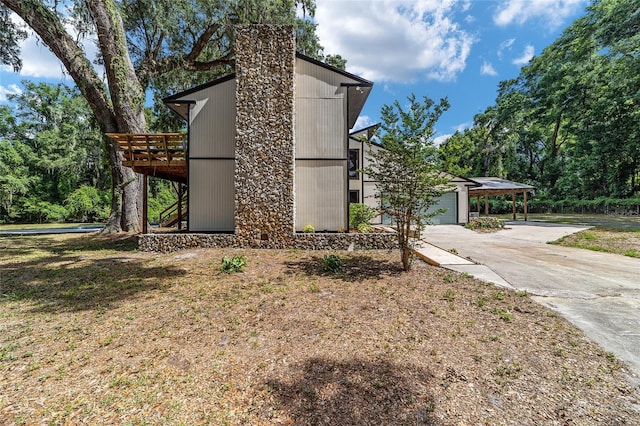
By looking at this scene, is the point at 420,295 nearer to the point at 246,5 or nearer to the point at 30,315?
the point at 30,315

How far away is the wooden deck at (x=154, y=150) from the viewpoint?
8.90m

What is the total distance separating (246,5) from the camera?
12719mm

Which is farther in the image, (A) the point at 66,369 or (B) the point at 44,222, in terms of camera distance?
(B) the point at 44,222

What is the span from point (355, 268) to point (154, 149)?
785 centimetres

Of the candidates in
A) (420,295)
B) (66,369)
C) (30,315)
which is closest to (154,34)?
(30,315)

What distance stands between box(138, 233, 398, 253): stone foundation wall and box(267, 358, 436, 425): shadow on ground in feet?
18.6

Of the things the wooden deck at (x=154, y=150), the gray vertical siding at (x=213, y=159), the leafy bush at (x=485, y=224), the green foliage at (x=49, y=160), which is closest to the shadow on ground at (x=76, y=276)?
the gray vertical siding at (x=213, y=159)

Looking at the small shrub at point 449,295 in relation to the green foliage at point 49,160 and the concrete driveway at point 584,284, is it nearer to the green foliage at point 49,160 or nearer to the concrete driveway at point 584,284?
the concrete driveway at point 584,284

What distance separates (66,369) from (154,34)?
15.9 metres

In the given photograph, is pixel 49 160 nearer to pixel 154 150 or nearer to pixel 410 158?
pixel 154 150

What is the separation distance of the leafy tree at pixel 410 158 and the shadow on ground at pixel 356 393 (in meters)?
3.60

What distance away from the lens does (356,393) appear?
245 centimetres

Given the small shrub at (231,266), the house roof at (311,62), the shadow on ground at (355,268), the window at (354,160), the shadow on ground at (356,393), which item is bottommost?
the shadow on ground at (356,393)

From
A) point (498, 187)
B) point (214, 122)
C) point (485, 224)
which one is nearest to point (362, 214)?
point (214, 122)
